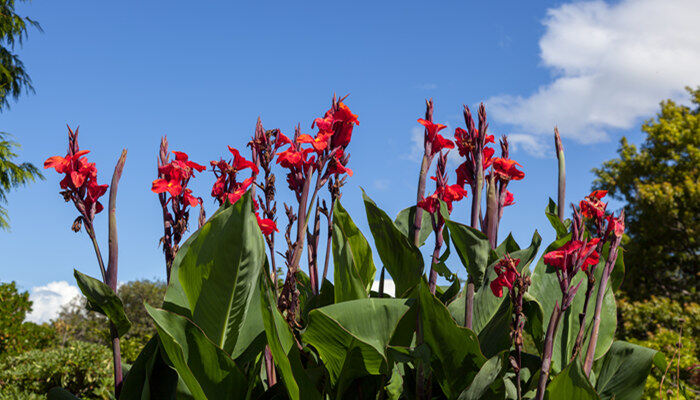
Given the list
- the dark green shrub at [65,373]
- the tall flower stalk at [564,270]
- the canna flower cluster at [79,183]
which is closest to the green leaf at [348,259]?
the tall flower stalk at [564,270]

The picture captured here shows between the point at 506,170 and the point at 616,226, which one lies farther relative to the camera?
the point at 506,170

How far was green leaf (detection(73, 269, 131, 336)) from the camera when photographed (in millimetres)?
1616

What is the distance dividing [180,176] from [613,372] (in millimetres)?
→ 1596

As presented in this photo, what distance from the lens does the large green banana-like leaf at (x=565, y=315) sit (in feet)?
6.07

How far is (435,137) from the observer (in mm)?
1790

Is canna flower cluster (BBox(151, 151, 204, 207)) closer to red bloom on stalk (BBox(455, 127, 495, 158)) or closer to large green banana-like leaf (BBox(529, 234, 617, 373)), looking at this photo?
red bloom on stalk (BBox(455, 127, 495, 158))

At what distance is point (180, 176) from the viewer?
5.71 feet

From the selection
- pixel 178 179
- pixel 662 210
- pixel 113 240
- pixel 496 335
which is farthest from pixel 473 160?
pixel 662 210

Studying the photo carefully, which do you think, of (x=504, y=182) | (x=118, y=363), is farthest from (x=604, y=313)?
(x=118, y=363)

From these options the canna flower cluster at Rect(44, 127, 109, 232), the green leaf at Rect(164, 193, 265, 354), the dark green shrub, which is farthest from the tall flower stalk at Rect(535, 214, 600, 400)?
the dark green shrub

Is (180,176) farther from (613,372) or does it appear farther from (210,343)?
(613,372)

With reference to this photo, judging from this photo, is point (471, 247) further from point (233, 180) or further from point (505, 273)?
point (233, 180)

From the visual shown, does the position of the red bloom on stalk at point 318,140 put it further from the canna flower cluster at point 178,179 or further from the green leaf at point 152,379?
the green leaf at point 152,379

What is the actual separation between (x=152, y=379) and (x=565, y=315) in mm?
1359
